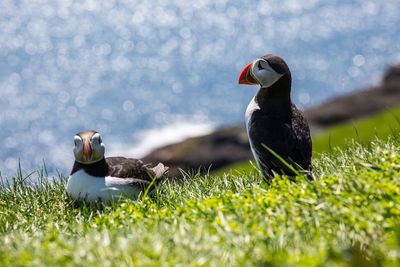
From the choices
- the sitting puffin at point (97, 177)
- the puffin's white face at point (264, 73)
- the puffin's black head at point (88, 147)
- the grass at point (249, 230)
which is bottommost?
the grass at point (249, 230)

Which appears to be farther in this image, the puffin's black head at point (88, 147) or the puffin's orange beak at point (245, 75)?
the puffin's orange beak at point (245, 75)

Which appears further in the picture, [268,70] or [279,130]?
[268,70]

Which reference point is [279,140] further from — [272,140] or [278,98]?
[278,98]

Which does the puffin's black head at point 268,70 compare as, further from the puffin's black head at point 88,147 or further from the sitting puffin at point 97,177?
the puffin's black head at point 88,147

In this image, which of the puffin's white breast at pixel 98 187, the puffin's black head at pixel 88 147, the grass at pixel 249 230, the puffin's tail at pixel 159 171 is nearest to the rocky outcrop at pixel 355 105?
the puffin's tail at pixel 159 171

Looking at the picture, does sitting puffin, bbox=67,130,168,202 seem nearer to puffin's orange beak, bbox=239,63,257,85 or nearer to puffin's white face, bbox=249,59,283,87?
puffin's orange beak, bbox=239,63,257,85

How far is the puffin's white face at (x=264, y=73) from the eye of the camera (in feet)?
21.7

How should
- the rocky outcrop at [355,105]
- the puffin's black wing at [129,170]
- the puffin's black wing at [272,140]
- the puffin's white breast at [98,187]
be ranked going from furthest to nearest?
the rocky outcrop at [355,105], the puffin's black wing at [129,170], the puffin's white breast at [98,187], the puffin's black wing at [272,140]

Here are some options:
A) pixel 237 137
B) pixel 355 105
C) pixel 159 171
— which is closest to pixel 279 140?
pixel 159 171

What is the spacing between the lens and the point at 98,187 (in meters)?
6.57

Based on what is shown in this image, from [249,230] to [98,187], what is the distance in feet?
7.29

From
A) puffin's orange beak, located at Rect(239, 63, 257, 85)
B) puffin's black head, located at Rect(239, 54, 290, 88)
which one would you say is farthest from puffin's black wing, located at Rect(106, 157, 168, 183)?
puffin's black head, located at Rect(239, 54, 290, 88)

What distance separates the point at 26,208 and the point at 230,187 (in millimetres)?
1934

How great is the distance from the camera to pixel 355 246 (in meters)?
4.59
